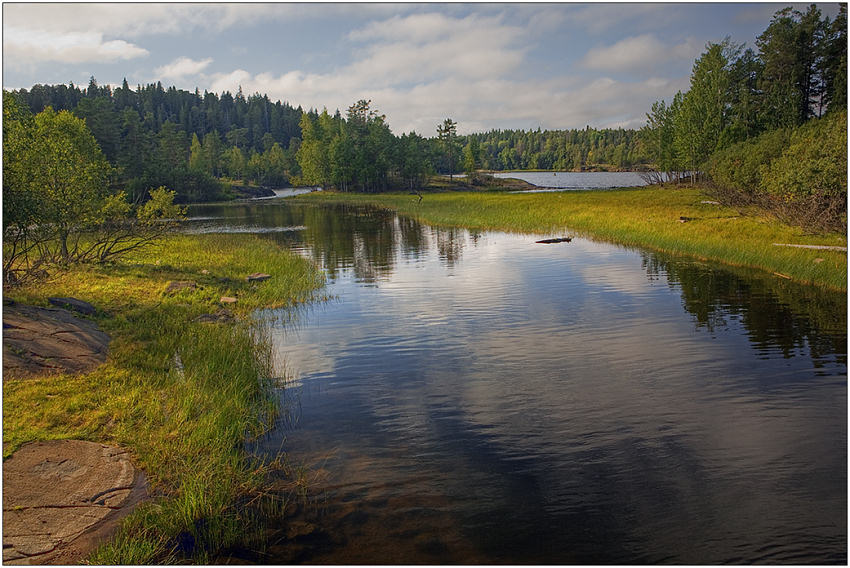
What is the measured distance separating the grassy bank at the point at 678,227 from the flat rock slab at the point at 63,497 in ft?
88.6

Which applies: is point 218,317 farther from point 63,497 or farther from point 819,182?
point 819,182

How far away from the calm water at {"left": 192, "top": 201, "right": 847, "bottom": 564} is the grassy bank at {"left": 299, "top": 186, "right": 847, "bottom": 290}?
3.04m

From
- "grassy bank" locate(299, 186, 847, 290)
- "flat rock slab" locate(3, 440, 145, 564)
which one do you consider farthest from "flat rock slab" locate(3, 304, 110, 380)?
"grassy bank" locate(299, 186, 847, 290)

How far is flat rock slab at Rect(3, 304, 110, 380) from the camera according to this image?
1353 cm

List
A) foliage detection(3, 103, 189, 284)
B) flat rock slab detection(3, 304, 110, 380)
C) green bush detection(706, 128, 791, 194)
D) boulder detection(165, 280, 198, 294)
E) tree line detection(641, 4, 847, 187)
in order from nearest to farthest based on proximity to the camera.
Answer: flat rock slab detection(3, 304, 110, 380)
foliage detection(3, 103, 189, 284)
boulder detection(165, 280, 198, 294)
green bush detection(706, 128, 791, 194)
tree line detection(641, 4, 847, 187)

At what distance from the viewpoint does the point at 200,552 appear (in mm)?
8148

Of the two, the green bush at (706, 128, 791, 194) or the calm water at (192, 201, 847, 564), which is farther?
the green bush at (706, 128, 791, 194)

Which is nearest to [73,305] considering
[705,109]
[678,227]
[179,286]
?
[179,286]

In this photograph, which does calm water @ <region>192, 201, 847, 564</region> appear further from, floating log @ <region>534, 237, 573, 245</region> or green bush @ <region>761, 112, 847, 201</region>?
floating log @ <region>534, 237, 573, 245</region>

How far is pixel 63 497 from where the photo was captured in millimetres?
8898

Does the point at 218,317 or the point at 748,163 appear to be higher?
the point at 748,163

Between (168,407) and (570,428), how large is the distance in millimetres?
8741

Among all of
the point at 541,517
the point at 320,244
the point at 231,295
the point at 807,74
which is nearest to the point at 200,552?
the point at 541,517

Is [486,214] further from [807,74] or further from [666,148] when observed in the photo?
[666,148]
